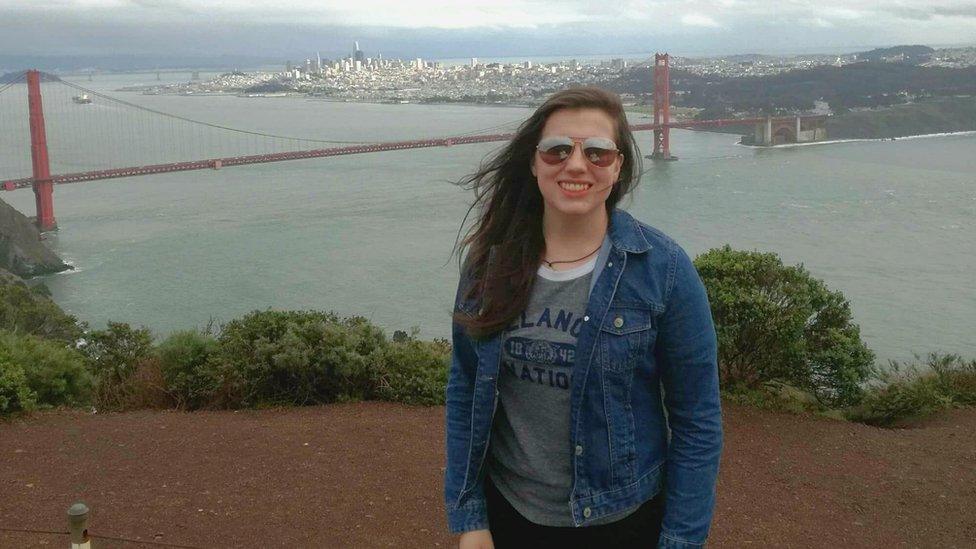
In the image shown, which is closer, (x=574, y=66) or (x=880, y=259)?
(x=880, y=259)

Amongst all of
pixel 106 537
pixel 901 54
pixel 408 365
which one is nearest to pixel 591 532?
pixel 106 537

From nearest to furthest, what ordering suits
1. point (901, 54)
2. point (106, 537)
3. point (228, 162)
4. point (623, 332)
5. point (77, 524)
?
point (623, 332) → point (77, 524) → point (106, 537) → point (228, 162) → point (901, 54)

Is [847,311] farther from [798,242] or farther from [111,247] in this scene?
[111,247]

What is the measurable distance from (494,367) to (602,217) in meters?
0.22

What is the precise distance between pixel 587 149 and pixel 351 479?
6.22ft

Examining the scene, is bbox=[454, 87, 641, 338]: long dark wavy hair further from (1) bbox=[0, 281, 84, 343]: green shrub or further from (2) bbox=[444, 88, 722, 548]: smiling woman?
(1) bbox=[0, 281, 84, 343]: green shrub

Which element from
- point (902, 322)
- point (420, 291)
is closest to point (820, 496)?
point (902, 322)

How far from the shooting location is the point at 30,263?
630 inches

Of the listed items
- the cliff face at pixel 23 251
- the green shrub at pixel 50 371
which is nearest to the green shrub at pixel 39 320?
the green shrub at pixel 50 371

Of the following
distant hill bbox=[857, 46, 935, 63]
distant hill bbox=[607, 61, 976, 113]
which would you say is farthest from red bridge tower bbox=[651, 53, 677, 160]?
distant hill bbox=[857, 46, 935, 63]

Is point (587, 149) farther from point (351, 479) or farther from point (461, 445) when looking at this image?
point (351, 479)

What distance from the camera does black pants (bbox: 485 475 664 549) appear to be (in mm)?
1175

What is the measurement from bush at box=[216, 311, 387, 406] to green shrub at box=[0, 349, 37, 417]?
2.18 feet

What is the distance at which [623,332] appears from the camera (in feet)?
3.64
